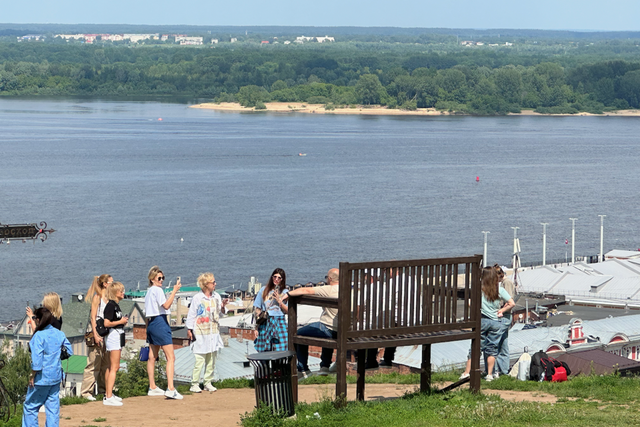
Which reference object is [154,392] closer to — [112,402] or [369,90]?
[112,402]

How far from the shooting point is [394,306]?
7.83m

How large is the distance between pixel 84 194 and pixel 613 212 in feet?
112

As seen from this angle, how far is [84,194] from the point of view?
6975cm

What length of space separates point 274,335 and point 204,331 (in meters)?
0.88

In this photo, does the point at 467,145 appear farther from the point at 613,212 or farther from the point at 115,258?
the point at 115,258

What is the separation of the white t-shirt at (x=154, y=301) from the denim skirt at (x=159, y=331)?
63mm

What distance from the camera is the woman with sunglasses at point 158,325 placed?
8.71 m

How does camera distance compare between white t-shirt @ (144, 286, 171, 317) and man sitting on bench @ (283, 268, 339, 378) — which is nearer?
man sitting on bench @ (283, 268, 339, 378)

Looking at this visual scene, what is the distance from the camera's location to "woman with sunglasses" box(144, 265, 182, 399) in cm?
871

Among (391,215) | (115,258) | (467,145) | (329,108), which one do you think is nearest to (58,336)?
(115,258)

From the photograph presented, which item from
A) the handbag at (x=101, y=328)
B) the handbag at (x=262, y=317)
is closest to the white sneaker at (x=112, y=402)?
the handbag at (x=101, y=328)

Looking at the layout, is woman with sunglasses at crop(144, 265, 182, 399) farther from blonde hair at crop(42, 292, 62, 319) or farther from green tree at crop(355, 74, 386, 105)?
green tree at crop(355, 74, 386, 105)

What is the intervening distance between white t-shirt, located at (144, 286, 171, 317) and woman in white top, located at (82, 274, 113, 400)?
1.12 feet

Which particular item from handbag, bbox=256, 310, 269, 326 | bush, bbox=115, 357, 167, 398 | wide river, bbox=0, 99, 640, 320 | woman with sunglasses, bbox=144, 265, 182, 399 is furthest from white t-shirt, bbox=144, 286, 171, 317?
wide river, bbox=0, 99, 640, 320
